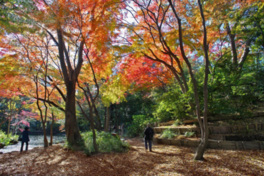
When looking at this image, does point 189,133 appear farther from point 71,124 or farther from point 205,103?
point 71,124

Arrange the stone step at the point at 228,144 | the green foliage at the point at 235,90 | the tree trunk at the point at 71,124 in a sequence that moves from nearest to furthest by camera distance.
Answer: the stone step at the point at 228,144 → the green foliage at the point at 235,90 → the tree trunk at the point at 71,124

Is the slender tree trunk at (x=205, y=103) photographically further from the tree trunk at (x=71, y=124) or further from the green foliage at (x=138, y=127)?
the green foliage at (x=138, y=127)

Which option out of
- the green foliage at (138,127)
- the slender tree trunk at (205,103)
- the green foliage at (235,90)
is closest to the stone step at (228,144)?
the green foliage at (235,90)

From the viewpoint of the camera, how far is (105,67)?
24.4 feet

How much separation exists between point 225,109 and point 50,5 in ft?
25.2

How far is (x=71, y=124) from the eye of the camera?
267 inches

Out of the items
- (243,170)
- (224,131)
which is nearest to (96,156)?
(243,170)

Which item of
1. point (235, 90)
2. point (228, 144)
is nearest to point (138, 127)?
point (228, 144)

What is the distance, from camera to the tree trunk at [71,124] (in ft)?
21.6

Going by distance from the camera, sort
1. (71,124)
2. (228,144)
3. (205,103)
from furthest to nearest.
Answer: (71,124) < (228,144) < (205,103)

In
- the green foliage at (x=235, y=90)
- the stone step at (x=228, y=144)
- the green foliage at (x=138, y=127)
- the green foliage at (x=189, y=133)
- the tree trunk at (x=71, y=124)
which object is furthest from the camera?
the green foliage at (x=138, y=127)

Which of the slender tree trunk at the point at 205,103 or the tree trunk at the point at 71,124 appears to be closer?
the slender tree trunk at the point at 205,103

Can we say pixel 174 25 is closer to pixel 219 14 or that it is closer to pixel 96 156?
pixel 219 14

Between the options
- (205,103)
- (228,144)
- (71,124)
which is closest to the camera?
(205,103)
